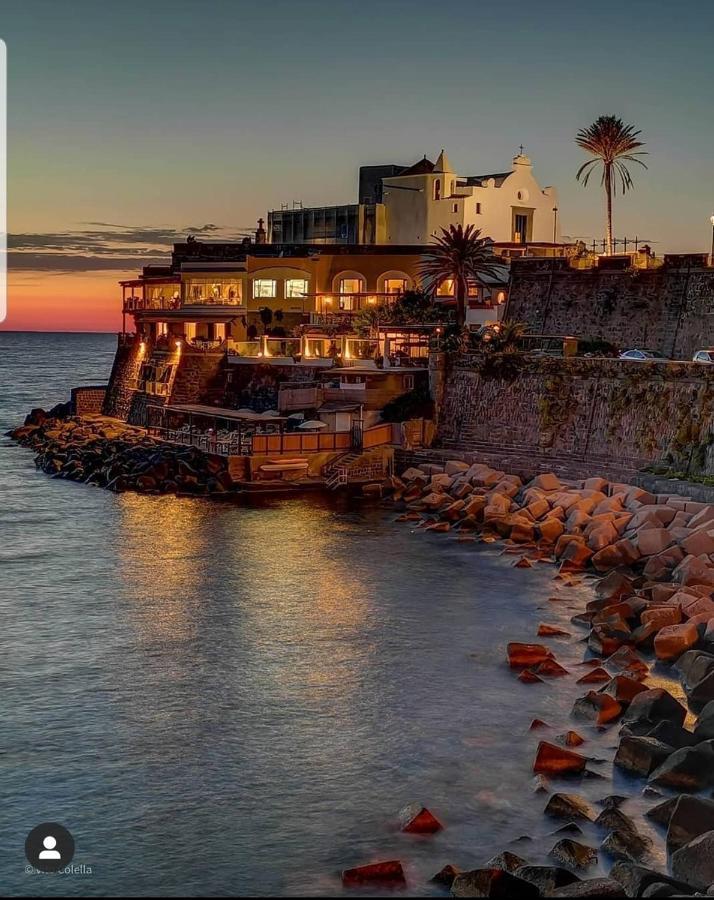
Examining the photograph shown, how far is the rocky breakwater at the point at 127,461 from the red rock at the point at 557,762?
26.0 m

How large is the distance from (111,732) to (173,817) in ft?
10.9

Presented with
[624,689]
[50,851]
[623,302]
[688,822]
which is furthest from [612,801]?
[623,302]

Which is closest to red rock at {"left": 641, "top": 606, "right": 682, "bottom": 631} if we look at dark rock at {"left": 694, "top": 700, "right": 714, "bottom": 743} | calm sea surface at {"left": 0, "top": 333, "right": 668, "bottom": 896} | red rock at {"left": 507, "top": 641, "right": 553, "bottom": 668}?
calm sea surface at {"left": 0, "top": 333, "right": 668, "bottom": 896}

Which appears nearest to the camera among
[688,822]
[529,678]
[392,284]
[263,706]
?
[688,822]

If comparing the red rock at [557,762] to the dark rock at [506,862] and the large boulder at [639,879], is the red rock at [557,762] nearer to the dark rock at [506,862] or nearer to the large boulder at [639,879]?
the dark rock at [506,862]

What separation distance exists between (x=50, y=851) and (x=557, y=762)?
7.28m

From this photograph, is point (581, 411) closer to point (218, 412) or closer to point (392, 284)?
point (218, 412)

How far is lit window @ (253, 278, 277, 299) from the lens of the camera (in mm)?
62094

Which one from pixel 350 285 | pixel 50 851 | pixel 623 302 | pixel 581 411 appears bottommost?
pixel 50 851

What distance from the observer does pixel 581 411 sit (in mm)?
39969

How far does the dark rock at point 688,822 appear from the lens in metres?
14.2

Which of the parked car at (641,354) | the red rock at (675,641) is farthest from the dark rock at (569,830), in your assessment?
the parked car at (641,354)

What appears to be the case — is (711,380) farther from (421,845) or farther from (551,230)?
(551,230)

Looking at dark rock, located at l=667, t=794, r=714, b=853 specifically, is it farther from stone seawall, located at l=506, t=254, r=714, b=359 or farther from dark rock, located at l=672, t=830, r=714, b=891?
stone seawall, located at l=506, t=254, r=714, b=359
